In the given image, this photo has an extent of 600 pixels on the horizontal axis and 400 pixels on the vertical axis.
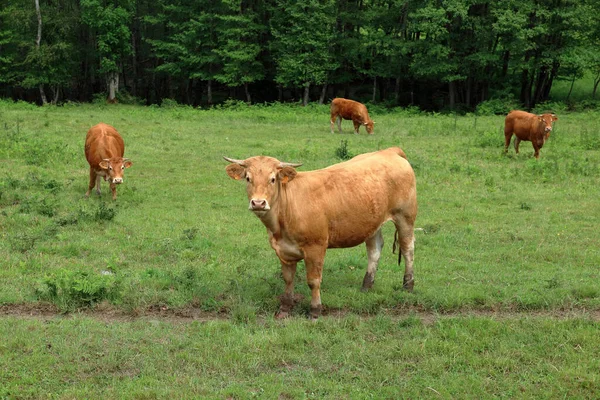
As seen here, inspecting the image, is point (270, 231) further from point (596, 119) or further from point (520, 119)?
point (596, 119)

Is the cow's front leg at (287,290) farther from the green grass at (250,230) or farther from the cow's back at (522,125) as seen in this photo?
the cow's back at (522,125)

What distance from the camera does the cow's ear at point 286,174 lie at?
7078mm

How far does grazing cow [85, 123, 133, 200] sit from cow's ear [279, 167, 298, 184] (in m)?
6.78

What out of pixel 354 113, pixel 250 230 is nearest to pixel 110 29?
pixel 354 113

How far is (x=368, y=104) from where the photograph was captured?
38.7 meters

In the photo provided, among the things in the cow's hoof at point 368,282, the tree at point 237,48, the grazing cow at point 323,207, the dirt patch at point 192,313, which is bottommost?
the dirt patch at point 192,313

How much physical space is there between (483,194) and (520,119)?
6.15 meters

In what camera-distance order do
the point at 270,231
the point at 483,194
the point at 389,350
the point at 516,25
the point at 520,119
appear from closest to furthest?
the point at 389,350, the point at 270,231, the point at 483,194, the point at 520,119, the point at 516,25

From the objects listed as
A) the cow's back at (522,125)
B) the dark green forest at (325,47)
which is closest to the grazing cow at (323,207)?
the cow's back at (522,125)

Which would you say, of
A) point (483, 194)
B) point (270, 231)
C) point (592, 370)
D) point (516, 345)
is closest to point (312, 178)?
point (270, 231)

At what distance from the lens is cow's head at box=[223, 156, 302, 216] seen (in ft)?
22.4

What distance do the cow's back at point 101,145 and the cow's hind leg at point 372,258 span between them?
7.64m

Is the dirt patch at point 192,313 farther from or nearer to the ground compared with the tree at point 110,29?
nearer to the ground

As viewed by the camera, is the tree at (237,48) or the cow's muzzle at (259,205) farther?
the tree at (237,48)
